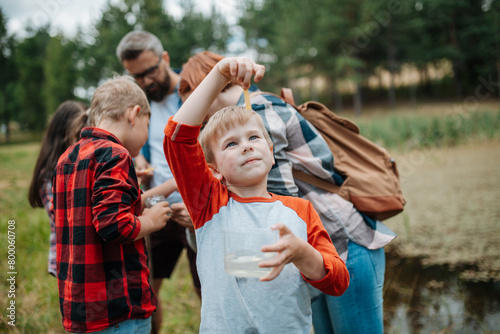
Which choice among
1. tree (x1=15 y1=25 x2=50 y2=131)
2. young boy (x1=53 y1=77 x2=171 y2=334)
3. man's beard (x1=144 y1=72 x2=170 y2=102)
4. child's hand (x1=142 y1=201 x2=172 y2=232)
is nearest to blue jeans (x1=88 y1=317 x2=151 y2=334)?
young boy (x1=53 y1=77 x2=171 y2=334)

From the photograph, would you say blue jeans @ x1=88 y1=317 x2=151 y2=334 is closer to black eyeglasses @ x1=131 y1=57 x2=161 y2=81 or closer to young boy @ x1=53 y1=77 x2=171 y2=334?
young boy @ x1=53 y1=77 x2=171 y2=334

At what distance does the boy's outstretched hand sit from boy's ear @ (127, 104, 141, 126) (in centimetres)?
77

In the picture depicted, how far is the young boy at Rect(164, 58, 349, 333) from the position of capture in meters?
0.94

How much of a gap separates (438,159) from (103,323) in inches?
249

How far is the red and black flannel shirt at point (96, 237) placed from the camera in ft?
3.75

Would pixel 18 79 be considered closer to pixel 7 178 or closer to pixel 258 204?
pixel 7 178

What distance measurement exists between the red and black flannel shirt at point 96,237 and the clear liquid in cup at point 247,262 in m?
A: 0.44

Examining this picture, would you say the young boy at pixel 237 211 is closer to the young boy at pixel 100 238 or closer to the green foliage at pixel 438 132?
the young boy at pixel 100 238

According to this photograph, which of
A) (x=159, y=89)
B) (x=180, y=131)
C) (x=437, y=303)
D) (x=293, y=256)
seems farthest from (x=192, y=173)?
(x=437, y=303)

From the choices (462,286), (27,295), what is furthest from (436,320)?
(27,295)

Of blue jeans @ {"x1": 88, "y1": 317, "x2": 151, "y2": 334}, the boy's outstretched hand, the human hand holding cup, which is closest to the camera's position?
the boy's outstretched hand

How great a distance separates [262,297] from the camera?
3.25 feet

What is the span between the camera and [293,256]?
2.74ft

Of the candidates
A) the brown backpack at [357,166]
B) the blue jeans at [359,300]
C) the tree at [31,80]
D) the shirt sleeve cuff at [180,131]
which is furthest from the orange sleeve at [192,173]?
the tree at [31,80]
